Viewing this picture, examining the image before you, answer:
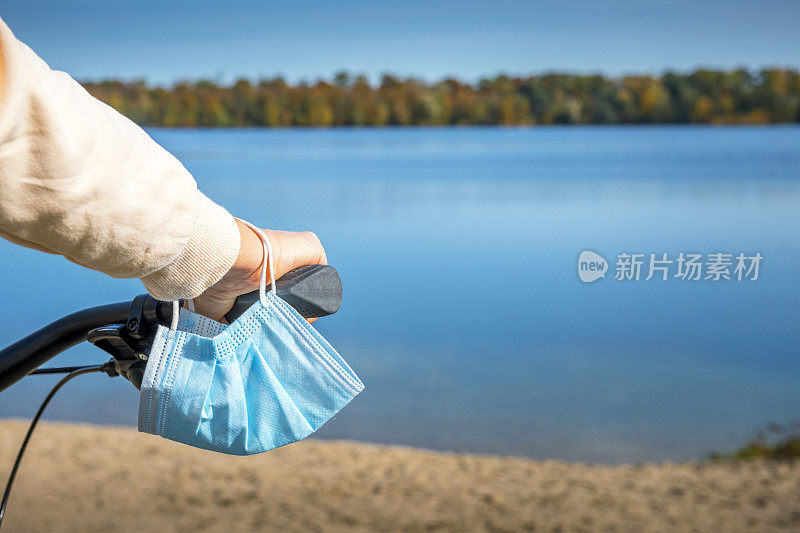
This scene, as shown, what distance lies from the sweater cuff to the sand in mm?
4072

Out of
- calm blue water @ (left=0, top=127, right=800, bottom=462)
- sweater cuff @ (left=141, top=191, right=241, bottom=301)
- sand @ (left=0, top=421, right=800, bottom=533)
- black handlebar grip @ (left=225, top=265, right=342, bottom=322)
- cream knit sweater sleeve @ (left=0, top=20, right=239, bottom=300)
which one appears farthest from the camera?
calm blue water @ (left=0, top=127, right=800, bottom=462)

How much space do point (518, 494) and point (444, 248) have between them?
16.0 metres

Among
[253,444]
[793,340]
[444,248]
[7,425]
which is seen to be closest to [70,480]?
[7,425]

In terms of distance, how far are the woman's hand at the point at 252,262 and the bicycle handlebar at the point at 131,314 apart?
0.5 inches

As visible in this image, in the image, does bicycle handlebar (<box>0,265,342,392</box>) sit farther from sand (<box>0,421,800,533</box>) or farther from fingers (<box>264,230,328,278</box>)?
sand (<box>0,421,800,533</box>)

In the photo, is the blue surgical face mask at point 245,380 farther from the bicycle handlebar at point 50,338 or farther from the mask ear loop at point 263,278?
the bicycle handlebar at point 50,338

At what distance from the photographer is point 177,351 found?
0.92 m

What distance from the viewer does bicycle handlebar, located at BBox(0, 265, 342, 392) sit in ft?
3.16

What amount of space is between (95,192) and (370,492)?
15.5 feet

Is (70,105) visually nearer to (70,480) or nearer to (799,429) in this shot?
(70,480)

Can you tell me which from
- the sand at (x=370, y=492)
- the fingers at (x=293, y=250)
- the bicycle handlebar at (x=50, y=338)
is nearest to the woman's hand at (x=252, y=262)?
the fingers at (x=293, y=250)

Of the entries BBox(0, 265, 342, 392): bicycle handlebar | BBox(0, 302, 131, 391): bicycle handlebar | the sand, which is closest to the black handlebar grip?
BBox(0, 265, 342, 392): bicycle handlebar

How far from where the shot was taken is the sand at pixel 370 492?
15.5 ft

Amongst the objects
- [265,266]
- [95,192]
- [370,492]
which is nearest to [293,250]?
[265,266]
